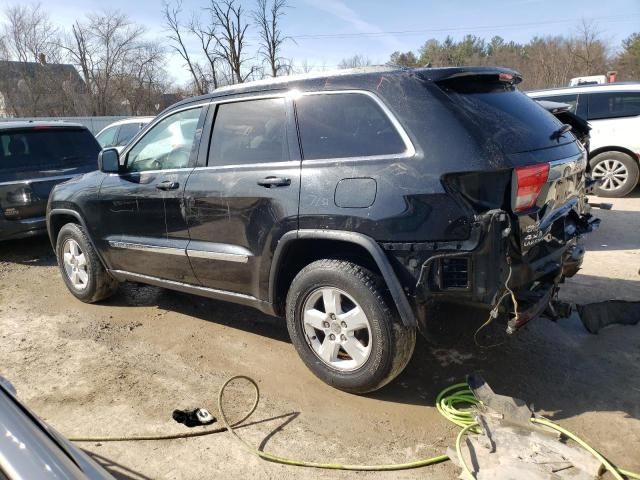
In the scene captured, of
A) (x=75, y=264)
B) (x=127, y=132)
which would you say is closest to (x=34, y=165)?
(x=75, y=264)

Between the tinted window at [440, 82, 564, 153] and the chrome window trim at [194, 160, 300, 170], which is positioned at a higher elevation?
the tinted window at [440, 82, 564, 153]

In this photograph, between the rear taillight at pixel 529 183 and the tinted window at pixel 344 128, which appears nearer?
the rear taillight at pixel 529 183

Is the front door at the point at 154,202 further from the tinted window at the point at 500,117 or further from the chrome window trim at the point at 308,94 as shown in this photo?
the tinted window at the point at 500,117

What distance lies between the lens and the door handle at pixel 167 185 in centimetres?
386

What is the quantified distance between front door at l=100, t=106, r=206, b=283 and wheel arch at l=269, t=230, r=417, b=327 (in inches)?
37.4

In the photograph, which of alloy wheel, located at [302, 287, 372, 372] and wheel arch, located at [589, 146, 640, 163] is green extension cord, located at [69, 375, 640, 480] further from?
wheel arch, located at [589, 146, 640, 163]

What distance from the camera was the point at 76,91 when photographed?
38094 mm

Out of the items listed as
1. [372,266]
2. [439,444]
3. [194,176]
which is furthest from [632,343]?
[194,176]

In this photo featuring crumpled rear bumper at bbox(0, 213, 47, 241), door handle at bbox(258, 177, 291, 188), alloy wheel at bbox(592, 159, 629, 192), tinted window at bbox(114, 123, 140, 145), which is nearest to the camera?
door handle at bbox(258, 177, 291, 188)

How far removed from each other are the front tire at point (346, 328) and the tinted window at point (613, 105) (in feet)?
25.7

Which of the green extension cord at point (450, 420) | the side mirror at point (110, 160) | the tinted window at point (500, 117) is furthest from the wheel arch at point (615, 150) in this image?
the side mirror at point (110, 160)

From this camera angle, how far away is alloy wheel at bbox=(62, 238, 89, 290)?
499 cm

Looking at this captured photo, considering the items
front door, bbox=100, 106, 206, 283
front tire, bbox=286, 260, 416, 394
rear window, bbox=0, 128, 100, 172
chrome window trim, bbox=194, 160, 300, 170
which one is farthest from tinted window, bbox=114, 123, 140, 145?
front tire, bbox=286, 260, 416, 394

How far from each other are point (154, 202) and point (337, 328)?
1927 mm
